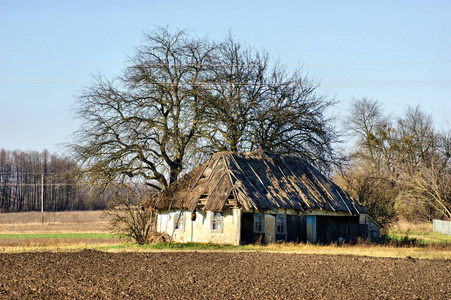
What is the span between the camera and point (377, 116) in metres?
60.0

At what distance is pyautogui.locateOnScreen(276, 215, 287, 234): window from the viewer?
2872 centimetres

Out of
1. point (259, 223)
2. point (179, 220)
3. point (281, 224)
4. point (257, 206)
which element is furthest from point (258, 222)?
point (179, 220)

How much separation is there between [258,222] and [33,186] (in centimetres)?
7498

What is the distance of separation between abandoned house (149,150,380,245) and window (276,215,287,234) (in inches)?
2.2

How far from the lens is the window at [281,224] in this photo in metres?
28.7

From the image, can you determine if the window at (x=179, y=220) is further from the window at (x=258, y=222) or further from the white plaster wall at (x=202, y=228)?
the window at (x=258, y=222)

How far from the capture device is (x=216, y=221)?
28375 millimetres

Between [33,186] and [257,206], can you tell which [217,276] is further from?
[33,186]

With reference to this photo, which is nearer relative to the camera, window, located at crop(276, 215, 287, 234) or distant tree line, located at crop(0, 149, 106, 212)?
window, located at crop(276, 215, 287, 234)

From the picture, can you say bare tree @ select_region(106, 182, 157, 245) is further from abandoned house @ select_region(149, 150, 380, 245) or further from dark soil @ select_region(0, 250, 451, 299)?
dark soil @ select_region(0, 250, 451, 299)

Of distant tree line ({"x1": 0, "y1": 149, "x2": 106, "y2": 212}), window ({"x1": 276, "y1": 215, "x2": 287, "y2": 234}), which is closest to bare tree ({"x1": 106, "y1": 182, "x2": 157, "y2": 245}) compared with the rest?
window ({"x1": 276, "y1": 215, "x2": 287, "y2": 234})

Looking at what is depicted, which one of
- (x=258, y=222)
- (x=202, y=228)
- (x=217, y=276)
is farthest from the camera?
(x=202, y=228)

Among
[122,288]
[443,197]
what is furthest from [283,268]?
[443,197]

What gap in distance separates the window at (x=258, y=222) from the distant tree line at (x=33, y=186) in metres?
60.9
